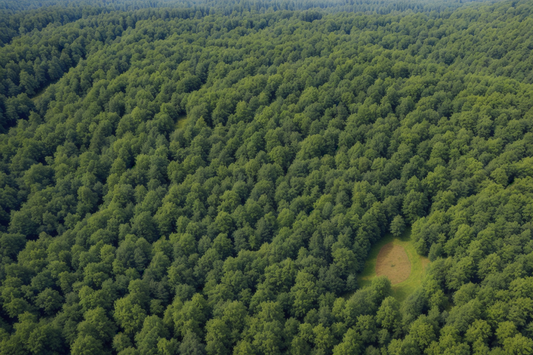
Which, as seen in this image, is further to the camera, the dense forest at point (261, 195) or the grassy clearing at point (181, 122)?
the grassy clearing at point (181, 122)

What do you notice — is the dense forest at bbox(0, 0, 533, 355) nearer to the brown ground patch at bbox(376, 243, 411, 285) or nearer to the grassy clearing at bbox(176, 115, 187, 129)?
the grassy clearing at bbox(176, 115, 187, 129)

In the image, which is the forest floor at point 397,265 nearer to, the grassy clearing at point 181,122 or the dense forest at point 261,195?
the dense forest at point 261,195

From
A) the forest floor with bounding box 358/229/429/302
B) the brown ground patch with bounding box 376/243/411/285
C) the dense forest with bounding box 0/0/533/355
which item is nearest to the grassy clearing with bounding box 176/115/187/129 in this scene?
the dense forest with bounding box 0/0/533/355

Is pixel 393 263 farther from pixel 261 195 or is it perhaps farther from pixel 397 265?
pixel 261 195

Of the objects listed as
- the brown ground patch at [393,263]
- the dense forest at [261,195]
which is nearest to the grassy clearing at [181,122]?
the dense forest at [261,195]

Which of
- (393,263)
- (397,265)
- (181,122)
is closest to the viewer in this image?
(397,265)

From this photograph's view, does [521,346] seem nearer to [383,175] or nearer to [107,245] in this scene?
[383,175]

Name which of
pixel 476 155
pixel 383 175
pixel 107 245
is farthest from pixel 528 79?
pixel 107 245

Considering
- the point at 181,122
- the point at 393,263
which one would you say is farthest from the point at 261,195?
the point at 181,122
